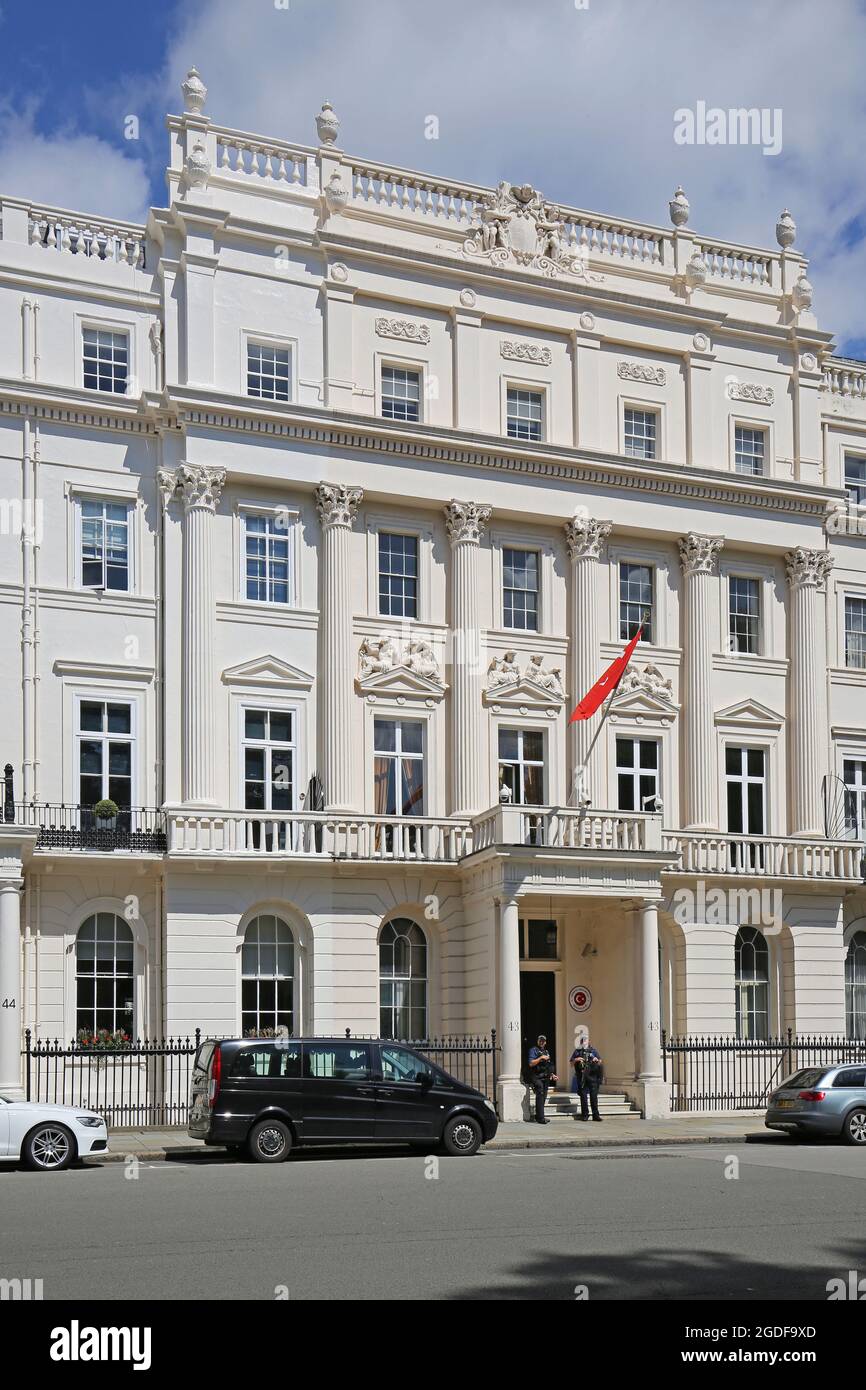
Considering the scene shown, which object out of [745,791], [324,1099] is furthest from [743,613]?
[324,1099]

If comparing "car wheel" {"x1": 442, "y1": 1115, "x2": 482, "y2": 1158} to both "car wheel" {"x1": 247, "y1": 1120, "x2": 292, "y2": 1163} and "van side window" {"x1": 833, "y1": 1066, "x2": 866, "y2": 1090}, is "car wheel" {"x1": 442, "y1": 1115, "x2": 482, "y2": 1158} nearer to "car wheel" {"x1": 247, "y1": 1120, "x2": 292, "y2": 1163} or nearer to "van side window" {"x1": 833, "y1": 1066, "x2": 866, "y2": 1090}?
"car wheel" {"x1": 247, "y1": 1120, "x2": 292, "y2": 1163}

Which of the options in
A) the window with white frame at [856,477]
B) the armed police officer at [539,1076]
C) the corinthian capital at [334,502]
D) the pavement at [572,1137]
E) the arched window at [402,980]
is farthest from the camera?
the window with white frame at [856,477]

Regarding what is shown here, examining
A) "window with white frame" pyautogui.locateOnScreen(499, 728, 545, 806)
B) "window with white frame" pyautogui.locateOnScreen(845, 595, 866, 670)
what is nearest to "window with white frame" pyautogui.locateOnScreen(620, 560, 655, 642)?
"window with white frame" pyautogui.locateOnScreen(499, 728, 545, 806)

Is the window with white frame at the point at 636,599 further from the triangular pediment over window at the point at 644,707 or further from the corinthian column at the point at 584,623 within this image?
the triangular pediment over window at the point at 644,707

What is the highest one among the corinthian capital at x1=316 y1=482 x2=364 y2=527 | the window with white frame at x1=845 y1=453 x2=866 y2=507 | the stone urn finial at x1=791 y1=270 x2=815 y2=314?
the stone urn finial at x1=791 y1=270 x2=815 y2=314

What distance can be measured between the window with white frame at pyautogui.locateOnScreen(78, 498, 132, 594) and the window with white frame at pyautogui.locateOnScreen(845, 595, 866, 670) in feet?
62.0

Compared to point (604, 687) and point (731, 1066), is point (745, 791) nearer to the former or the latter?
point (604, 687)

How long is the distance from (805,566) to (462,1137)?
20.5m

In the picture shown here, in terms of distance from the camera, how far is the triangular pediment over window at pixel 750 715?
3950 centimetres

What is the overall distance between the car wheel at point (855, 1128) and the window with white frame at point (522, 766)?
1129cm

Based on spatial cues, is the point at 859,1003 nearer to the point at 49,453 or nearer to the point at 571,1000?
the point at 571,1000

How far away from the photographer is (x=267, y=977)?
34.1 meters

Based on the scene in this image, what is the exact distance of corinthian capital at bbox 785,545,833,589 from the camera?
134 feet

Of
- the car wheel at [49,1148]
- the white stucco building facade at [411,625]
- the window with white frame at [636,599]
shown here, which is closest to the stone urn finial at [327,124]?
the white stucco building facade at [411,625]
